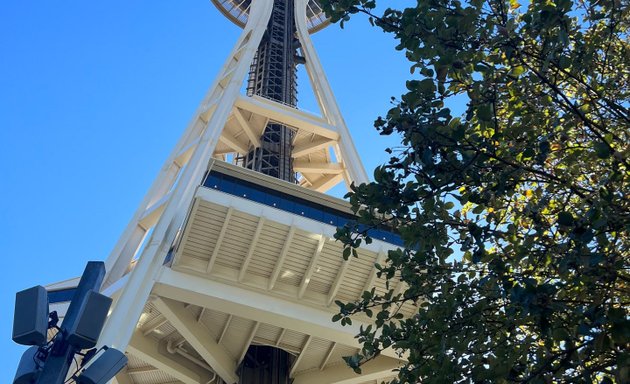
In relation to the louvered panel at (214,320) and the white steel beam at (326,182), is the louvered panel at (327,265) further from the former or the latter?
the white steel beam at (326,182)

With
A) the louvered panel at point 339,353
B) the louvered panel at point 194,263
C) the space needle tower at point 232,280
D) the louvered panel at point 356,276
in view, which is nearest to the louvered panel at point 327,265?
the space needle tower at point 232,280

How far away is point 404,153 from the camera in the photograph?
5949 mm

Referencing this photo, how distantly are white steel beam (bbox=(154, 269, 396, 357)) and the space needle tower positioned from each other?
28mm

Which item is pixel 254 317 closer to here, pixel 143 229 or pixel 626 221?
pixel 143 229

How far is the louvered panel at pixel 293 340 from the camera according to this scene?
61.2 ft

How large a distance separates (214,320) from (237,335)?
3.21 feet

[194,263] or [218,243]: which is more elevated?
[218,243]

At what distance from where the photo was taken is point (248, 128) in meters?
25.7

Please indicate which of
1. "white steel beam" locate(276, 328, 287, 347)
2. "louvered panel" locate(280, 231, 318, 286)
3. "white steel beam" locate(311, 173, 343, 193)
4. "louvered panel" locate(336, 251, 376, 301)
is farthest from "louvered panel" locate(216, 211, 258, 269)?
"white steel beam" locate(311, 173, 343, 193)

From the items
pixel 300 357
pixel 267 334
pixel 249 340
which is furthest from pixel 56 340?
pixel 300 357

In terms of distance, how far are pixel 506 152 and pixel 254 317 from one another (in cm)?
1130

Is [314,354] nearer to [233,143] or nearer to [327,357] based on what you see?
[327,357]

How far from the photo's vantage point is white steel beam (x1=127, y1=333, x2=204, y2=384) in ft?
56.4

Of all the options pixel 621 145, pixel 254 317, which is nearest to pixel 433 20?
pixel 621 145
